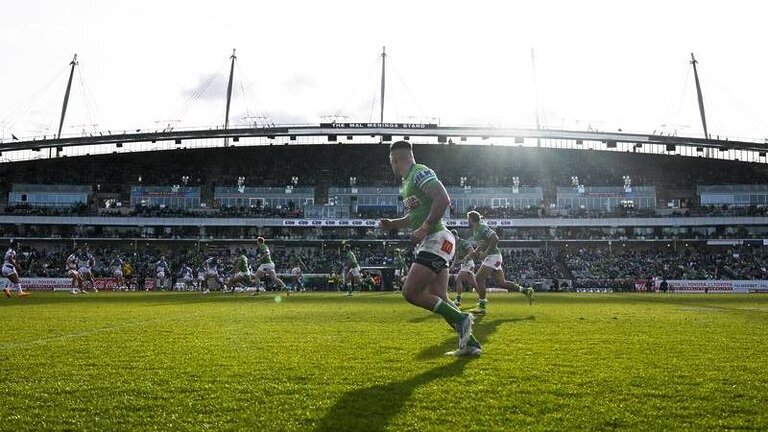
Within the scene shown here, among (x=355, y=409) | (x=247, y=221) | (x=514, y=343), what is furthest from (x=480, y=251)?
(x=247, y=221)

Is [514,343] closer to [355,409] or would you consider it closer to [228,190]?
[355,409]

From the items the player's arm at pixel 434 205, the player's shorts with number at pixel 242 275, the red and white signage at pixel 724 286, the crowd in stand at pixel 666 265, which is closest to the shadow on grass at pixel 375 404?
the player's arm at pixel 434 205

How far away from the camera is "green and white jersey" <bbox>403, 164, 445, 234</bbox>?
713cm

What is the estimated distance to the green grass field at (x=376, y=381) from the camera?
4059mm

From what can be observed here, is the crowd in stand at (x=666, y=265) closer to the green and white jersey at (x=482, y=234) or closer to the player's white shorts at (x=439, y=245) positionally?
the green and white jersey at (x=482, y=234)

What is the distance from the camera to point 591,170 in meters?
74.1

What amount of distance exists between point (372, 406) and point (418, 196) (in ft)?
11.0

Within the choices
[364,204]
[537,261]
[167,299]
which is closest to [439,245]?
[167,299]

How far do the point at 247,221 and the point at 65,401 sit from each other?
210 ft

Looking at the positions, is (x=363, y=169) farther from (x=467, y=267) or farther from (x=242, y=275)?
(x=467, y=267)

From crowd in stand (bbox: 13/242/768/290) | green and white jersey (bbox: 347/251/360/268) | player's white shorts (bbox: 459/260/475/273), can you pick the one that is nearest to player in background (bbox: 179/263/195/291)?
crowd in stand (bbox: 13/242/768/290)

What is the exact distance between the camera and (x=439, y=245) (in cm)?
715

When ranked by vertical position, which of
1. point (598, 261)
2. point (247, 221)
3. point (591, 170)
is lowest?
point (598, 261)

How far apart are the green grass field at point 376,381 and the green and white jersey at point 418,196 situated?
1.65m
